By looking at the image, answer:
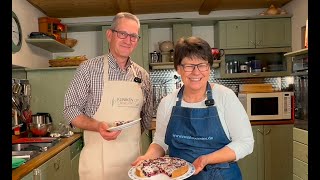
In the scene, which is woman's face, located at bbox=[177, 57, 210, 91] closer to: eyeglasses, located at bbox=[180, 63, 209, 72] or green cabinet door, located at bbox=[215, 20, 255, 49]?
eyeglasses, located at bbox=[180, 63, 209, 72]

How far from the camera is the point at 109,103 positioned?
1.82m

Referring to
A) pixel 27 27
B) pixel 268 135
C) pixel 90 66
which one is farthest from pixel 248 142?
pixel 27 27

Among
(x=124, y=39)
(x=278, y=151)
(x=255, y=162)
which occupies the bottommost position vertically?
(x=255, y=162)

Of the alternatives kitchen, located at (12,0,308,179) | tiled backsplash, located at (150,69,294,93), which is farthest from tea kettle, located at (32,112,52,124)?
tiled backsplash, located at (150,69,294,93)

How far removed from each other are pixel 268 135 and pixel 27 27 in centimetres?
315

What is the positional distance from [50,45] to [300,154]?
3054 mm

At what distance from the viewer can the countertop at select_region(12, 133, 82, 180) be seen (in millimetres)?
1806

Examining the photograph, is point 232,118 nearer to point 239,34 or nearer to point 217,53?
point 217,53

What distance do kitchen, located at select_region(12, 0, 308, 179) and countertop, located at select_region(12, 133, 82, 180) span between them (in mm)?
685

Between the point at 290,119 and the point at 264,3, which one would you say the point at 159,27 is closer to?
the point at 264,3

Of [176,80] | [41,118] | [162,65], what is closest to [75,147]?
[41,118]

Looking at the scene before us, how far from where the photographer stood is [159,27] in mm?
4355

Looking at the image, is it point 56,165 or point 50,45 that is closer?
point 56,165

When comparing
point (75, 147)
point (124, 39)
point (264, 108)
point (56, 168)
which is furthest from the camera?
point (264, 108)
